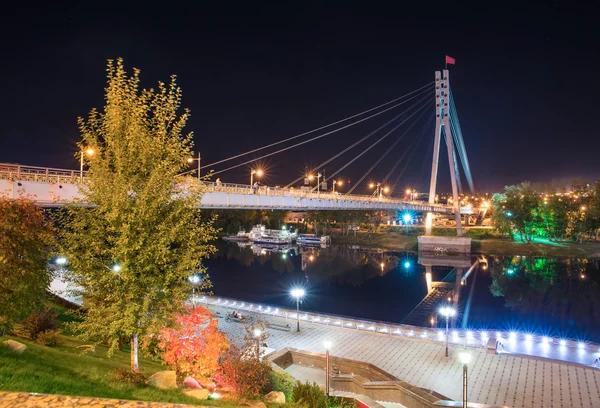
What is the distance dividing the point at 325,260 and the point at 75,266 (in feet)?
157

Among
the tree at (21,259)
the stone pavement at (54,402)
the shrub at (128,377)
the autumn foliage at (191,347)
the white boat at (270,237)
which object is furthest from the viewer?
the white boat at (270,237)

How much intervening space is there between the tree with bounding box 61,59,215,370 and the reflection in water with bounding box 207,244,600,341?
2053 cm

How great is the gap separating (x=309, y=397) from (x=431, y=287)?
30.0 metres

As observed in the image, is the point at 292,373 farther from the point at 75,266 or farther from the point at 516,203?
the point at 516,203

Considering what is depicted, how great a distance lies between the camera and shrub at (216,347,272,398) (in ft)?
31.7

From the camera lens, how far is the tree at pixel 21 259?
9.29 metres

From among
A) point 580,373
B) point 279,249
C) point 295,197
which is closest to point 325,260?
point 279,249

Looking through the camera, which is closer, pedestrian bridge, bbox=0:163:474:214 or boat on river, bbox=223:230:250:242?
pedestrian bridge, bbox=0:163:474:214

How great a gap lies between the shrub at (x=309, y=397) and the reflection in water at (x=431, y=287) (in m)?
16.8

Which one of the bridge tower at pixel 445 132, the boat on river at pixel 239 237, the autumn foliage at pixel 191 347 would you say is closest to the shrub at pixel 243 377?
the autumn foliage at pixel 191 347

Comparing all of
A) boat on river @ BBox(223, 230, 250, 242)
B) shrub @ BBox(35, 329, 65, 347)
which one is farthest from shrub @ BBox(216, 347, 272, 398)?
boat on river @ BBox(223, 230, 250, 242)

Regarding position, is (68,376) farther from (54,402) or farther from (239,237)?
(239,237)

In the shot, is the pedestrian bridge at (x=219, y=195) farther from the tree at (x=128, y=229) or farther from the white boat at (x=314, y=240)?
the white boat at (x=314, y=240)

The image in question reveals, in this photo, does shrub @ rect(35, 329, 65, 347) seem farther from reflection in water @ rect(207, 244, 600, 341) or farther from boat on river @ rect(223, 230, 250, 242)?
boat on river @ rect(223, 230, 250, 242)
